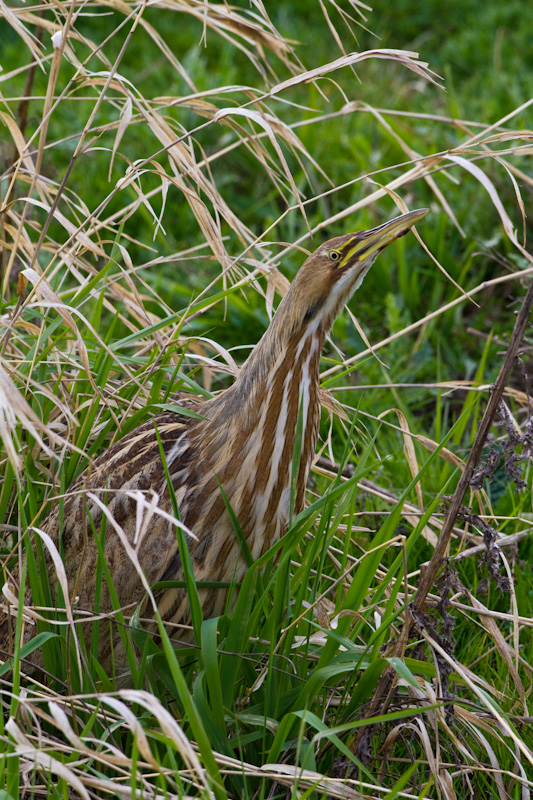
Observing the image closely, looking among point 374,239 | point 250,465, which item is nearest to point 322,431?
point 250,465

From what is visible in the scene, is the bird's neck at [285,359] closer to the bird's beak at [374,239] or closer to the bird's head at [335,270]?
the bird's head at [335,270]

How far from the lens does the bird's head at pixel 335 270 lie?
6.21 ft

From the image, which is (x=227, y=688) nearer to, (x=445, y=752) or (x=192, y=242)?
(x=445, y=752)

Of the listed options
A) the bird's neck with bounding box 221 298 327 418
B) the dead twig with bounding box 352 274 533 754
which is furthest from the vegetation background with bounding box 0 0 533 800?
the bird's neck with bounding box 221 298 327 418

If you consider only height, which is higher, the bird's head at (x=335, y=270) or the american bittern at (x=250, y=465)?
the bird's head at (x=335, y=270)

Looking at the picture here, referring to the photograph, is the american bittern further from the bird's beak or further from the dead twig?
the dead twig

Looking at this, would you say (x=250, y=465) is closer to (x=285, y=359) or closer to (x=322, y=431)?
(x=285, y=359)

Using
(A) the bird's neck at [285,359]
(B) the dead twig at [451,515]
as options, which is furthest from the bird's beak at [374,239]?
(B) the dead twig at [451,515]

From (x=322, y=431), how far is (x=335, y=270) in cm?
110

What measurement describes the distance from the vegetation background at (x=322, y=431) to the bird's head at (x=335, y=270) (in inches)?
8.3

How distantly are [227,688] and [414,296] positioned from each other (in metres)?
2.06

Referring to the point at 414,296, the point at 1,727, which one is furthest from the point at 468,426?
the point at 1,727

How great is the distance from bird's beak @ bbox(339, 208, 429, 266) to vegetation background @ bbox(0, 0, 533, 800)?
0.21 metres

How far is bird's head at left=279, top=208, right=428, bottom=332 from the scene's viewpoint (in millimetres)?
1892
